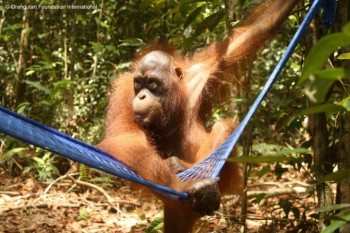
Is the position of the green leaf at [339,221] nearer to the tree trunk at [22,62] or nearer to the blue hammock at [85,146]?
the blue hammock at [85,146]

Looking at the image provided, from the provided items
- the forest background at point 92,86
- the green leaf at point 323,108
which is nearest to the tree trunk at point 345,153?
the forest background at point 92,86

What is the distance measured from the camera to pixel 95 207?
412cm

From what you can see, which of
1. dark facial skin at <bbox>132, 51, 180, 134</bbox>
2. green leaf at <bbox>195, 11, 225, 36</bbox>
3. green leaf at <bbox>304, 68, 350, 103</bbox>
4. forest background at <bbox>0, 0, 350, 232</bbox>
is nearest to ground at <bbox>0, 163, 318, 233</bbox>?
forest background at <bbox>0, 0, 350, 232</bbox>

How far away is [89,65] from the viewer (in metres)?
6.01

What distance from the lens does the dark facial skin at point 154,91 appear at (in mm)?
2684

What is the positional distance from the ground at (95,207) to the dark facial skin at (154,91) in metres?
0.75

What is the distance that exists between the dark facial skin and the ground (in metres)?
0.75

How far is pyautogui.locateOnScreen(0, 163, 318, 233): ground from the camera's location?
3.62 metres

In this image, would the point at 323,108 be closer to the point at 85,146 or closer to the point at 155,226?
the point at 85,146

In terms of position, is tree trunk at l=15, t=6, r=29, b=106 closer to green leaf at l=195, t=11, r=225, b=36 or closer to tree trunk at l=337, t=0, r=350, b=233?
green leaf at l=195, t=11, r=225, b=36

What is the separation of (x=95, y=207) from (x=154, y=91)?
1664 millimetres

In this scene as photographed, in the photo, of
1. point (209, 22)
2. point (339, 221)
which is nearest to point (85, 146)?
point (339, 221)

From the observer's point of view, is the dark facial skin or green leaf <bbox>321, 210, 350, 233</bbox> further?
the dark facial skin

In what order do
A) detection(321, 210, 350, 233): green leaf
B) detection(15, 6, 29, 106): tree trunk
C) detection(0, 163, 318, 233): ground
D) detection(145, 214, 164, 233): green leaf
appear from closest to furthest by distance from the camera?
1. detection(321, 210, 350, 233): green leaf
2. detection(145, 214, 164, 233): green leaf
3. detection(0, 163, 318, 233): ground
4. detection(15, 6, 29, 106): tree trunk
